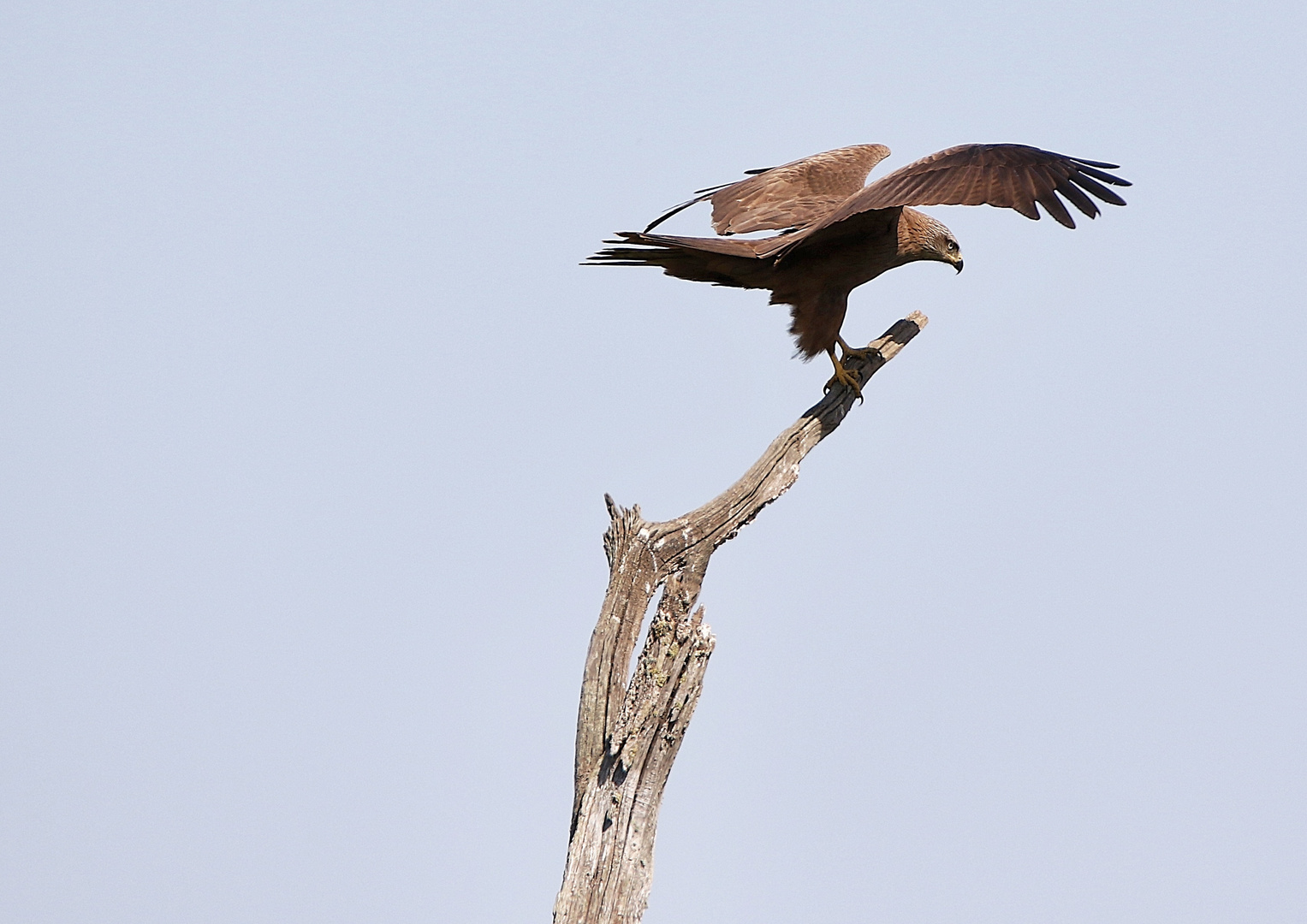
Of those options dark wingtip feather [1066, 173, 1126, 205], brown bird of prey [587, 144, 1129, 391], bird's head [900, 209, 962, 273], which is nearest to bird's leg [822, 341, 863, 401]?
brown bird of prey [587, 144, 1129, 391]

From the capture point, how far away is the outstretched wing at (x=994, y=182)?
5.46 m

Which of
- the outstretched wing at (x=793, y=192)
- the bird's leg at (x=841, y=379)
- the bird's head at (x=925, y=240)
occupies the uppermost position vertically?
the outstretched wing at (x=793, y=192)

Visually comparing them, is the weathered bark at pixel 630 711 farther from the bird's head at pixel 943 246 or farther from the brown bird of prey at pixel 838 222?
the bird's head at pixel 943 246

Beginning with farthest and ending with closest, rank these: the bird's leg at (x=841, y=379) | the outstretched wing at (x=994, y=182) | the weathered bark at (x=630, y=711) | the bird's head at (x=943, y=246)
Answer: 1. the bird's head at (x=943, y=246)
2. the bird's leg at (x=841, y=379)
3. the outstretched wing at (x=994, y=182)
4. the weathered bark at (x=630, y=711)

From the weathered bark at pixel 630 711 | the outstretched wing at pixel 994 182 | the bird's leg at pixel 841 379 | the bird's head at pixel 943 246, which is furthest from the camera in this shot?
the bird's head at pixel 943 246

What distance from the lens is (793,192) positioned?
24.8ft

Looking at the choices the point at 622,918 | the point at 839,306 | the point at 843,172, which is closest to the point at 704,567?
the point at 622,918

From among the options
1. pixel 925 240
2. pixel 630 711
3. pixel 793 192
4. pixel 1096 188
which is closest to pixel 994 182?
pixel 1096 188

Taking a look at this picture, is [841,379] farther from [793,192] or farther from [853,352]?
[793,192]

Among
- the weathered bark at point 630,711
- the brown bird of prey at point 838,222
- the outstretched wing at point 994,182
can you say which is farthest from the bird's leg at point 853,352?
the weathered bark at point 630,711

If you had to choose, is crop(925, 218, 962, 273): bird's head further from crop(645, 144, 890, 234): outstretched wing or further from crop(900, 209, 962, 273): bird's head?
crop(645, 144, 890, 234): outstretched wing

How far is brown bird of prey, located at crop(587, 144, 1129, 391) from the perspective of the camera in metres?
5.59

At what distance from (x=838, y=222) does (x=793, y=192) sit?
171cm

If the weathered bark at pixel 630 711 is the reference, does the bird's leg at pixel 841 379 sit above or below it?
above
